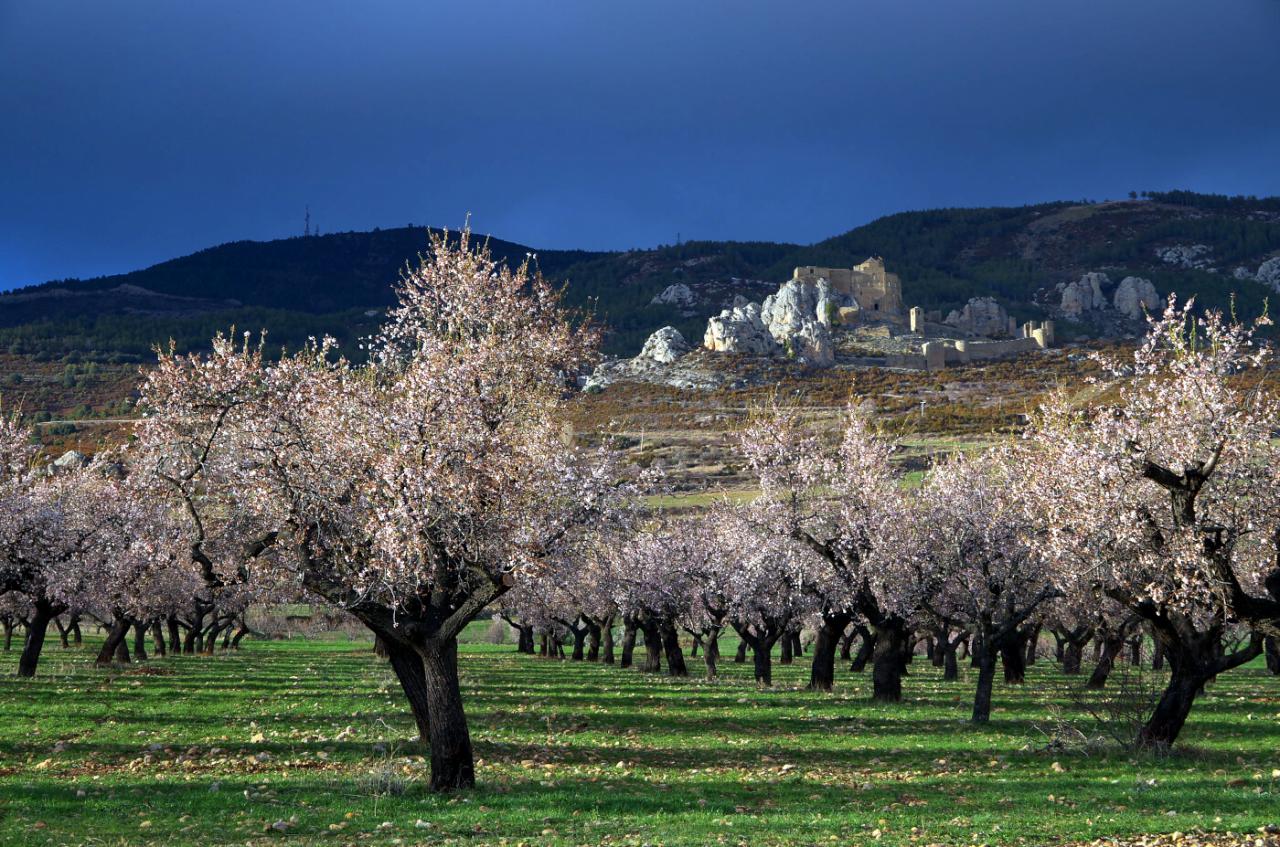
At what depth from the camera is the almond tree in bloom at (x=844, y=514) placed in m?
29.0

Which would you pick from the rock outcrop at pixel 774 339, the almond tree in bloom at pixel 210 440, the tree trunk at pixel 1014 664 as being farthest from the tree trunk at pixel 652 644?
the rock outcrop at pixel 774 339

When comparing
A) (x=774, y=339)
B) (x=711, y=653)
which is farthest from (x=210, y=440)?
Answer: (x=774, y=339)

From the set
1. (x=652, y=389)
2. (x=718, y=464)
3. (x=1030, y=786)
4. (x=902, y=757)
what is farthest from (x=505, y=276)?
(x=652, y=389)

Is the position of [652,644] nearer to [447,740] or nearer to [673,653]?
[673,653]

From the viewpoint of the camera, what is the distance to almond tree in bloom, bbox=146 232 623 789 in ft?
51.9

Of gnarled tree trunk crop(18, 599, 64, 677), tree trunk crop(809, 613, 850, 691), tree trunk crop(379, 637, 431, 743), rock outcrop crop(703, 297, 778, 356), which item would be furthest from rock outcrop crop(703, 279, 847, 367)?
tree trunk crop(379, 637, 431, 743)

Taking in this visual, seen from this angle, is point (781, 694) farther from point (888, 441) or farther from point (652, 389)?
point (652, 389)

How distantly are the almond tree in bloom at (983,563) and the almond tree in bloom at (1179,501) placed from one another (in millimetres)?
2250

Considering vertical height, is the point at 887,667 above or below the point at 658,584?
below

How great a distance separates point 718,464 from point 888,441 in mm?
81627

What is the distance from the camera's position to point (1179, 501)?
1839 cm

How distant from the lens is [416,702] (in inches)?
765

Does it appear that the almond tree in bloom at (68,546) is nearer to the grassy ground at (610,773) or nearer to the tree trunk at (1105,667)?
the grassy ground at (610,773)

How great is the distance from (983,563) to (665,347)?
16674 cm
